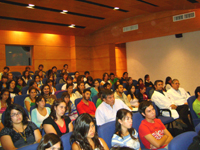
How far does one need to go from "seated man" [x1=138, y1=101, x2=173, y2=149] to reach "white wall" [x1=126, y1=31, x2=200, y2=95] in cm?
598

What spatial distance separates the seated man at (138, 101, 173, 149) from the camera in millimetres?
2441

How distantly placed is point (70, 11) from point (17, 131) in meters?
5.70

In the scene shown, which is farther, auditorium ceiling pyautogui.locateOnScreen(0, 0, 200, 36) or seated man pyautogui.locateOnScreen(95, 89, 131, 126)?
auditorium ceiling pyautogui.locateOnScreen(0, 0, 200, 36)

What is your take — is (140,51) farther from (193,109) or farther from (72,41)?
(193,109)

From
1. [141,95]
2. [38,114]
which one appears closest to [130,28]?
[141,95]

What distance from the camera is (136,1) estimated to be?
6555 millimetres

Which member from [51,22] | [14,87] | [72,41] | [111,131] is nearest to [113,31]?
[72,41]

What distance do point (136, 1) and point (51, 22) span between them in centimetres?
372

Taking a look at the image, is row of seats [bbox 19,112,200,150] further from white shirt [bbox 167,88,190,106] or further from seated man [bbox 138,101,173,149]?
white shirt [bbox 167,88,190,106]

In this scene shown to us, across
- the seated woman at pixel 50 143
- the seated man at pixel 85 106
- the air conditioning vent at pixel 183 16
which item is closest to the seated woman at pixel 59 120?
the seated woman at pixel 50 143

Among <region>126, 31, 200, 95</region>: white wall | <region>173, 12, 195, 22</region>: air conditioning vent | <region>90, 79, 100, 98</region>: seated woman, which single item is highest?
<region>173, 12, 195, 22</region>: air conditioning vent

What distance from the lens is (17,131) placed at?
2.42 meters

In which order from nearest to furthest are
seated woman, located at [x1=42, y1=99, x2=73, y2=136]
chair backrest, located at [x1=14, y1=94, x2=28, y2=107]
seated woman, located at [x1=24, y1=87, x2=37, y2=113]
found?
seated woman, located at [x1=42, y1=99, x2=73, y2=136]
seated woman, located at [x1=24, y1=87, x2=37, y2=113]
chair backrest, located at [x1=14, y1=94, x2=28, y2=107]

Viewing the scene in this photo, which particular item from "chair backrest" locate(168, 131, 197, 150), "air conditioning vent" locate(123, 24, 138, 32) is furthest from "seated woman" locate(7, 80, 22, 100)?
"air conditioning vent" locate(123, 24, 138, 32)
